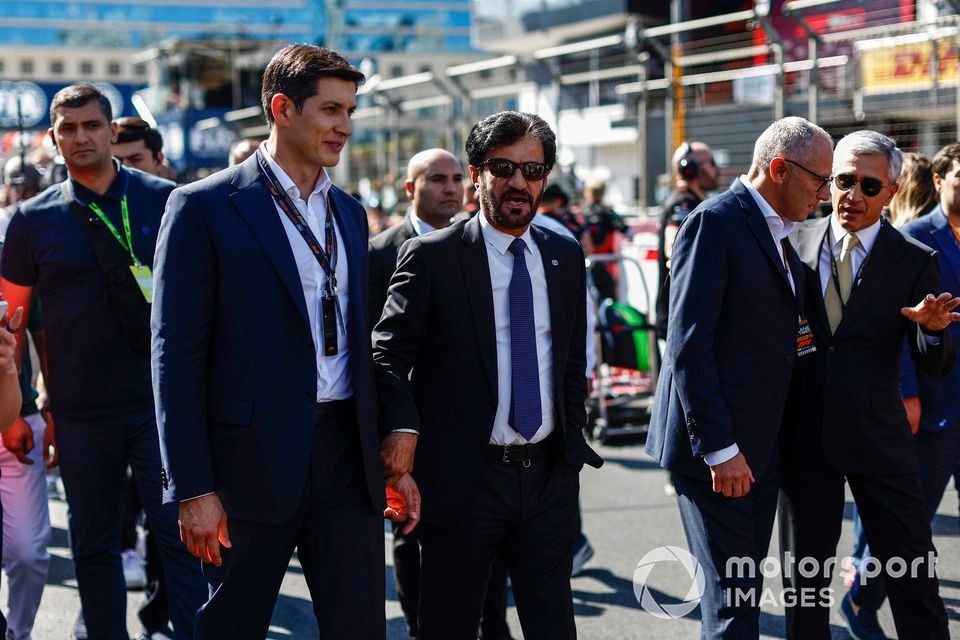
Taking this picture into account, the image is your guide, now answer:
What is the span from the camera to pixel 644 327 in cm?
912

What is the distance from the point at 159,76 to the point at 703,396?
26.2 metres

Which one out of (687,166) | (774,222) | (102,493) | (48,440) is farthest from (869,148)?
(48,440)

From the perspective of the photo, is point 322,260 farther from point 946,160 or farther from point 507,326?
point 946,160

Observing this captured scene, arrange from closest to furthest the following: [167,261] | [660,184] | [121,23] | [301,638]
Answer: [167,261] → [301,638] → [660,184] → [121,23]

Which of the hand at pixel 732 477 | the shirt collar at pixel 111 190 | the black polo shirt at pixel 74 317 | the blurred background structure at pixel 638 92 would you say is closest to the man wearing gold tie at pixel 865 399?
the hand at pixel 732 477

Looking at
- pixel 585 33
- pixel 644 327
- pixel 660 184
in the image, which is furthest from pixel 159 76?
pixel 644 327

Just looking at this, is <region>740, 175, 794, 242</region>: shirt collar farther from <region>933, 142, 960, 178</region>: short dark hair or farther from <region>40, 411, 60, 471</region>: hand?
<region>40, 411, 60, 471</region>: hand

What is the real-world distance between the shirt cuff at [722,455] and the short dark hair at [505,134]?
3.54 ft

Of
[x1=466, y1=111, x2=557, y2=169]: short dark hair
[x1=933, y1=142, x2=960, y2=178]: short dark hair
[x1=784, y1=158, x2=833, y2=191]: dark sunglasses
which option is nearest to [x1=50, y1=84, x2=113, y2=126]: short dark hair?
[x1=466, y1=111, x2=557, y2=169]: short dark hair

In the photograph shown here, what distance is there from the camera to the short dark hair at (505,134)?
3.58 meters

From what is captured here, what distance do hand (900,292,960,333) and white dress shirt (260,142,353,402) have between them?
6.51ft

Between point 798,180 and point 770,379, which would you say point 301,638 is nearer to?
point 770,379

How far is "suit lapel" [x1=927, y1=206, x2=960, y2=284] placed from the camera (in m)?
4.82

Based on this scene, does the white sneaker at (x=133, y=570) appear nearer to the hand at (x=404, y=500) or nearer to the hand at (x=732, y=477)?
the hand at (x=404, y=500)
